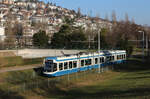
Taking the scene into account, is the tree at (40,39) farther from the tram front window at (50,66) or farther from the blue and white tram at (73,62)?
the tram front window at (50,66)

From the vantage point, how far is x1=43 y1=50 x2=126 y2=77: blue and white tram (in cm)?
3359

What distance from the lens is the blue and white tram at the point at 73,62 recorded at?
3359 centimetres

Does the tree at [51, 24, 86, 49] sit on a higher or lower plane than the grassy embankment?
higher

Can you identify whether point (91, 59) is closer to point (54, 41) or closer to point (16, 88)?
point (16, 88)

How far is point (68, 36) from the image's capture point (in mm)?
97062

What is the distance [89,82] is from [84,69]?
23.8 ft

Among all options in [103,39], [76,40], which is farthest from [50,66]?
[103,39]

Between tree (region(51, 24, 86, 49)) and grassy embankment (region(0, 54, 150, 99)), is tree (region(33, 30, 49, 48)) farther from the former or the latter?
grassy embankment (region(0, 54, 150, 99))

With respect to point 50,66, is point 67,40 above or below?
above

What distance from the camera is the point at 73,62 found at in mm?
37250

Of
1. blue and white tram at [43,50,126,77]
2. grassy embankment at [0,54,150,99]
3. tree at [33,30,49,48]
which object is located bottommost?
grassy embankment at [0,54,150,99]

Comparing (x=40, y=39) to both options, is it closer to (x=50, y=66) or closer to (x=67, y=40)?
(x=67, y=40)

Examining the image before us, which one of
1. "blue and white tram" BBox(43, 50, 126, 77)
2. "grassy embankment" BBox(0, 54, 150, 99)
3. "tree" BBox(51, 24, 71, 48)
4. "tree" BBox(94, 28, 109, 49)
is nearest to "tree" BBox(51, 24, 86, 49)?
"tree" BBox(51, 24, 71, 48)

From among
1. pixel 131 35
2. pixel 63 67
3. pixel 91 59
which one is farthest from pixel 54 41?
pixel 63 67
